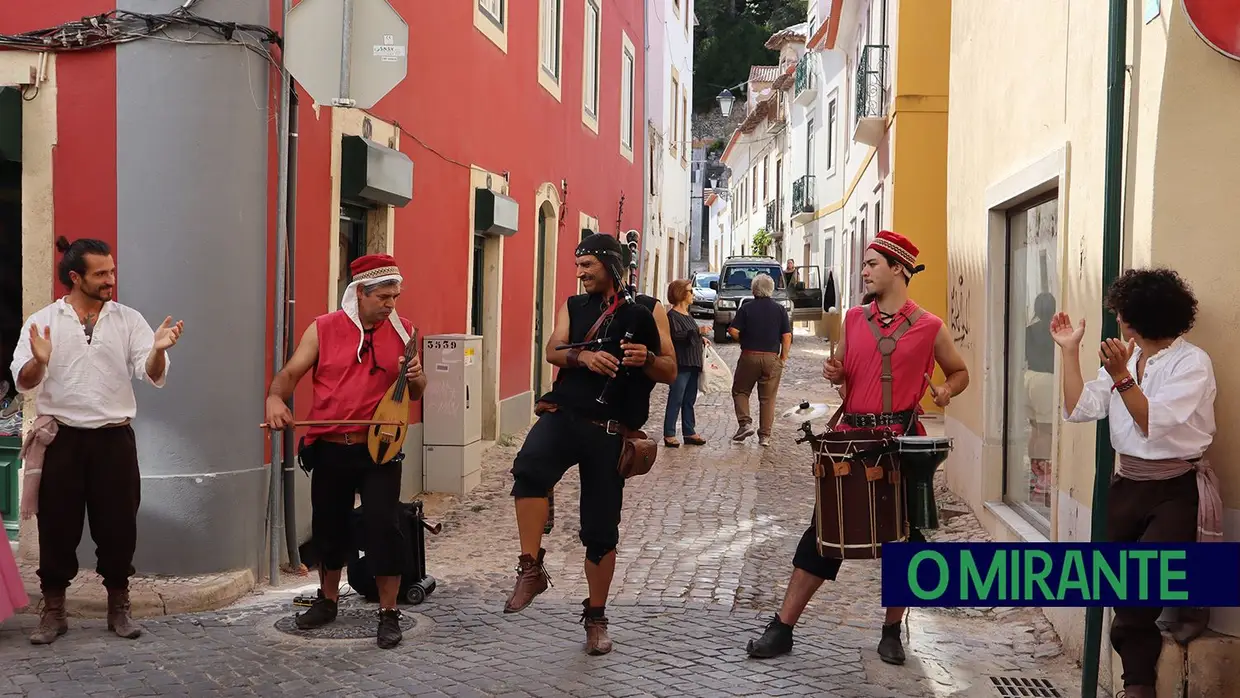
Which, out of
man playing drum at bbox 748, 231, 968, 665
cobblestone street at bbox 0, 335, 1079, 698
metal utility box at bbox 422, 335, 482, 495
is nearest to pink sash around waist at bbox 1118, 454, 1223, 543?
man playing drum at bbox 748, 231, 968, 665

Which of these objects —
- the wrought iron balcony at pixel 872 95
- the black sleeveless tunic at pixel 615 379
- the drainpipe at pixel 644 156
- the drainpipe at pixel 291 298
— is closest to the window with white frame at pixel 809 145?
the drainpipe at pixel 644 156

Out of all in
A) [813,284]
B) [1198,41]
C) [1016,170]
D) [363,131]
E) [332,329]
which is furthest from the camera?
[813,284]

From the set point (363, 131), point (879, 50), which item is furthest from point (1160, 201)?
point (879, 50)

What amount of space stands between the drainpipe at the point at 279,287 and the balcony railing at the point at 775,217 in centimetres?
3627

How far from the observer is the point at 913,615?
6.57 meters

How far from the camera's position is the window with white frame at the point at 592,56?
17.0 meters

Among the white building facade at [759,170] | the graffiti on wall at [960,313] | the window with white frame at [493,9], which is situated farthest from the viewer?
the white building facade at [759,170]

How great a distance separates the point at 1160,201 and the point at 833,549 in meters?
1.83

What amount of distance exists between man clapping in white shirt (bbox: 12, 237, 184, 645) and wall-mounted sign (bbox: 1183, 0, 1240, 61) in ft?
13.9

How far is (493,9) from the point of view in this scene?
1191 cm

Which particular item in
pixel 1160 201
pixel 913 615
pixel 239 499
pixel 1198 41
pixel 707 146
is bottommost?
pixel 913 615

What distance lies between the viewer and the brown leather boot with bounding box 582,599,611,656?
17.7 ft

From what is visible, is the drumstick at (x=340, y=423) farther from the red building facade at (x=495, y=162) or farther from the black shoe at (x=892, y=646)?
the black shoe at (x=892, y=646)

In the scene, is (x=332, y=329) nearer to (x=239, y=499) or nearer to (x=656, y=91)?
(x=239, y=499)
